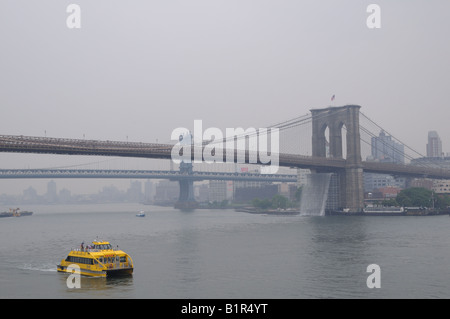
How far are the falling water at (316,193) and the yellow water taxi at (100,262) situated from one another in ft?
206

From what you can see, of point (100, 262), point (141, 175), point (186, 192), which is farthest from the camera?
point (186, 192)

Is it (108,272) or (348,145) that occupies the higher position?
(348,145)

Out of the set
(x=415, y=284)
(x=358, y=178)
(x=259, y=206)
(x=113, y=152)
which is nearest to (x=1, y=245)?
(x=113, y=152)

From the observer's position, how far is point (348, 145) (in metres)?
89.1

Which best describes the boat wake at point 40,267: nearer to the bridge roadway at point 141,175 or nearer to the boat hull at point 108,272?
the boat hull at point 108,272

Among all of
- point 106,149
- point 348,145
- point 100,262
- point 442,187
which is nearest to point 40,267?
point 100,262

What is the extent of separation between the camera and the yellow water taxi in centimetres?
3075

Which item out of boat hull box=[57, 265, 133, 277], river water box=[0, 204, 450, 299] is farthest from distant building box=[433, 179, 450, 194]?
boat hull box=[57, 265, 133, 277]

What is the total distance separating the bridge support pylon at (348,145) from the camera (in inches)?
3487

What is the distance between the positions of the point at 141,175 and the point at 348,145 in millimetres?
75519

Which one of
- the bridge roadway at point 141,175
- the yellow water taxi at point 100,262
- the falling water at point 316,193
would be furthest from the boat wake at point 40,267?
the bridge roadway at point 141,175

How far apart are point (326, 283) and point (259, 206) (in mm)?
117565

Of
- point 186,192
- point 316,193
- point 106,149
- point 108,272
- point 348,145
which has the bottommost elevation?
point 186,192

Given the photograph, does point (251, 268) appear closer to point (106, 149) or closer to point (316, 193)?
point (106, 149)
